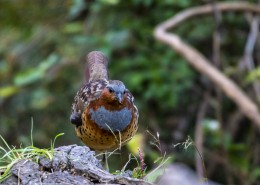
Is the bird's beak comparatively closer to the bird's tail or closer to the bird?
the bird

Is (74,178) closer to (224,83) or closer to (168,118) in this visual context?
(224,83)

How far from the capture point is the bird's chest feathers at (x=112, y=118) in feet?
14.4

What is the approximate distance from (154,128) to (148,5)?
1.49 meters

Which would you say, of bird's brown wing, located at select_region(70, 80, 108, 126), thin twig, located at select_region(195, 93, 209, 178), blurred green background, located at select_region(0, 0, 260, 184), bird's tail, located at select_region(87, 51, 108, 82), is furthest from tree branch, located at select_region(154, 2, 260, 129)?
bird's brown wing, located at select_region(70, 80, 108, 126)

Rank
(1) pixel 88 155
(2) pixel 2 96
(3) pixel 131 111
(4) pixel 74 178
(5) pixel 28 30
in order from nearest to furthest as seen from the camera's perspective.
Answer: (4) pixel 74 178 → (1) pixel 88 155 → (3) pixel 131 111 → (2) pixel 2 96 → (5) pixel 28 30

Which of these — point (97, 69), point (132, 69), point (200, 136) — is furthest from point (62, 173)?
point (132, 69)

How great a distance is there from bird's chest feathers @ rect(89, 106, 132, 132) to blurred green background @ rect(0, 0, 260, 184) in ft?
9.85

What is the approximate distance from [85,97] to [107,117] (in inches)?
15.4

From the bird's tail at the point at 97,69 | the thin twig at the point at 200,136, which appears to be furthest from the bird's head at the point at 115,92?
the thin twig at the point at 200,136

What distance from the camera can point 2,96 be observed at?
7625 millimetres

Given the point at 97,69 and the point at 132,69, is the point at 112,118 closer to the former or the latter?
the point at 97,69

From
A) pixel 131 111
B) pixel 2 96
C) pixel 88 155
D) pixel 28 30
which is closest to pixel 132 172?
pixel 88 155

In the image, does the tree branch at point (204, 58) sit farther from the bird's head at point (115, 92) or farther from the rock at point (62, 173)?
the rock at point (62, 173)

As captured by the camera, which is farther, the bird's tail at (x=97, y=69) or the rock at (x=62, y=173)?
the bird's tail at (x=97, y=69)
